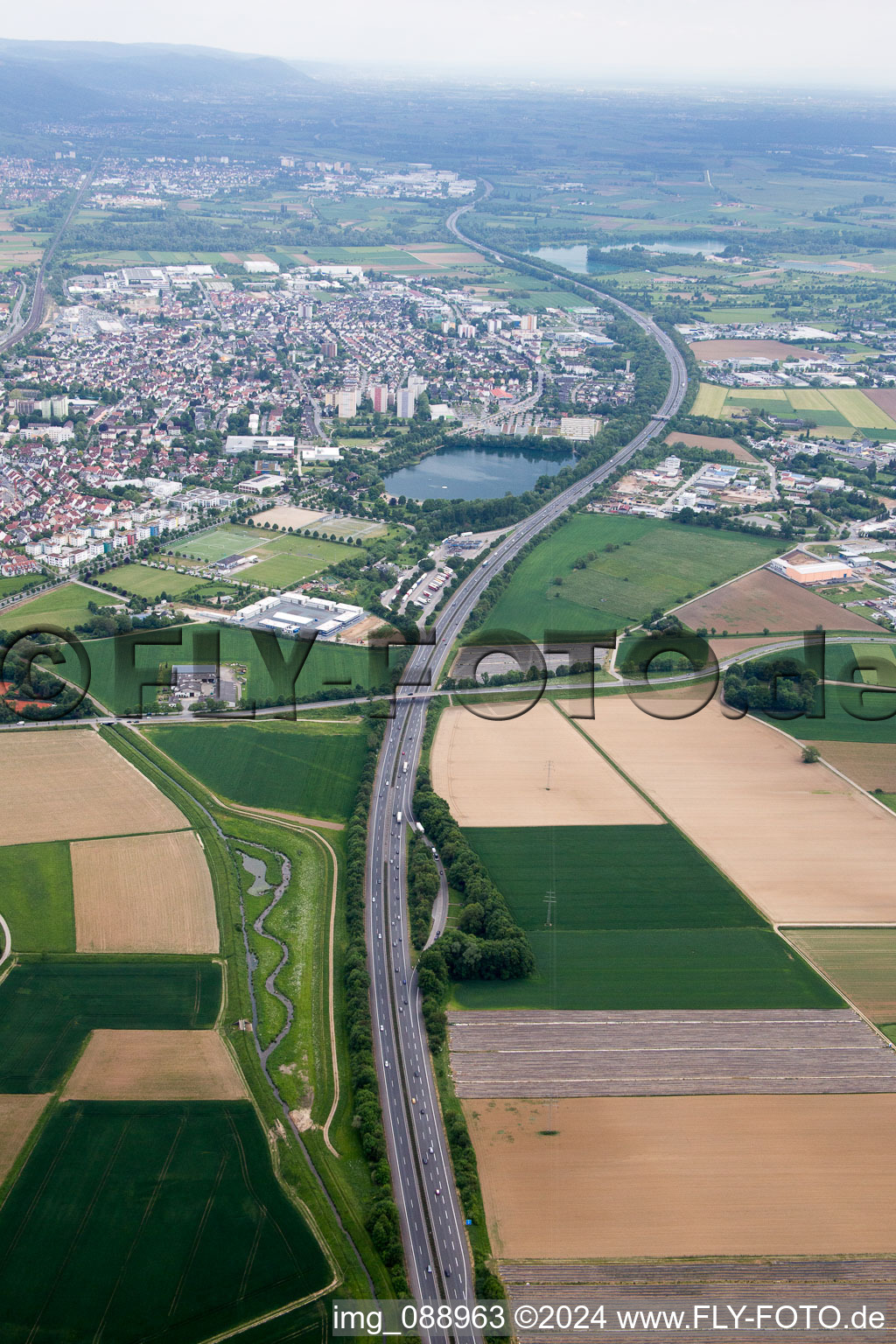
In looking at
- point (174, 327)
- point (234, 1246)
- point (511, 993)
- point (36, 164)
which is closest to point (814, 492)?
point (511, 993)

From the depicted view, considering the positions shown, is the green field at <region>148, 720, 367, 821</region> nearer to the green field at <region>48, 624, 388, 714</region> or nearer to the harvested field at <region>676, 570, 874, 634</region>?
the green field at <region>48, 624, 388, 714</region>

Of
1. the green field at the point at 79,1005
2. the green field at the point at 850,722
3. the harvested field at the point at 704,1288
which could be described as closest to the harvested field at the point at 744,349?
the green field at the point at 850,722

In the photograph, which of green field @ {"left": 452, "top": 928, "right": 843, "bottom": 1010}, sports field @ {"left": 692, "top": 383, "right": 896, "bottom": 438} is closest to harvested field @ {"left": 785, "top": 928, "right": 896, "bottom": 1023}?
green field @ {"left": 452, "top": 928, "right": 843, "bottom": 1010}

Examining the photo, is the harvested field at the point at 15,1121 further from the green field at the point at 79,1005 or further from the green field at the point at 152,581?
the green field at the point at 152,581

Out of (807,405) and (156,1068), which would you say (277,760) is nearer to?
(156,1068)

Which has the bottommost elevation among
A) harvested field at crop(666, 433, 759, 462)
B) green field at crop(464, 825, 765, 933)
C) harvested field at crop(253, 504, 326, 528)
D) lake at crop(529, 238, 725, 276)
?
green field at crop(464, 825, 765, 933)

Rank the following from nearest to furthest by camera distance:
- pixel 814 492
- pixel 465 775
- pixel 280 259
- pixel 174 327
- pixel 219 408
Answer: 1. pixel 465 775
2. pixel 814 492
3. pixel 219 408
4. pixel 174 327
5. pixel 280 259

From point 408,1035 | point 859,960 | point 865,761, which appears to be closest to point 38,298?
point 865,761

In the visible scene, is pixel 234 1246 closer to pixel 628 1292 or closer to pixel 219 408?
pixel 628 1292
